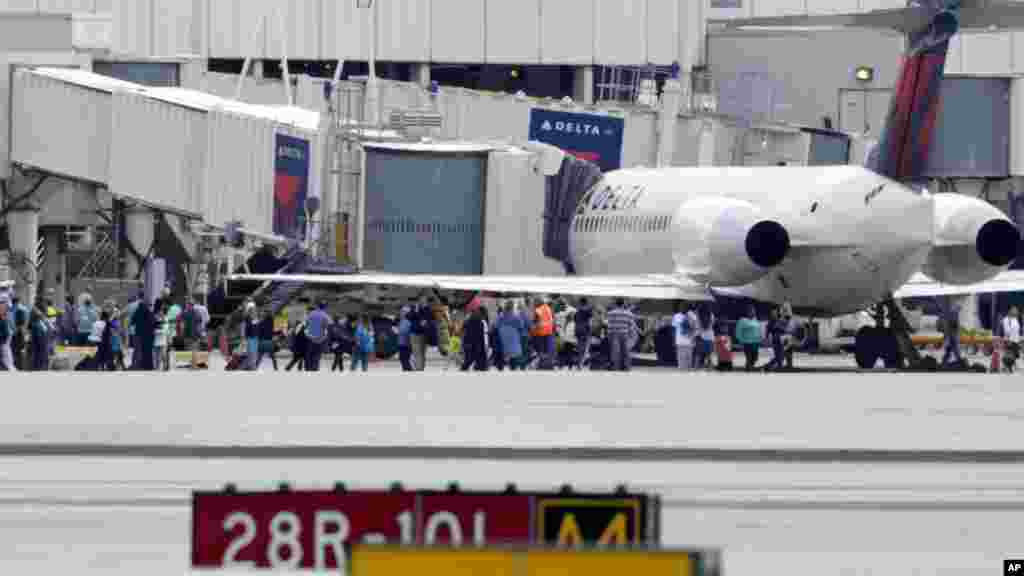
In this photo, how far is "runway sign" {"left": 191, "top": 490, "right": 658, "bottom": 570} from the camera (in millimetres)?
10445

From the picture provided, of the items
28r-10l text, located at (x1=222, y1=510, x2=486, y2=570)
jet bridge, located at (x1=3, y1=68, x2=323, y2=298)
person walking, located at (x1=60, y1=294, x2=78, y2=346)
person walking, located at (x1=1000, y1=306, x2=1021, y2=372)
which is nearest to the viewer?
28r-10l text, located at (x1=222, y1=510, x2=486, y2=570)

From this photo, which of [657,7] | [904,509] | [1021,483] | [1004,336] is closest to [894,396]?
[1021,483]

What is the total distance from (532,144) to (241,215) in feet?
21.8

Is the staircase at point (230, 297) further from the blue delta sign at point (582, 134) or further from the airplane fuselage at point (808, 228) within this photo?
the blue delta sign at point (582, 134)

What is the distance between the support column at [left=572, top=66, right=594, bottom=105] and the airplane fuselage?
30423 millimetres

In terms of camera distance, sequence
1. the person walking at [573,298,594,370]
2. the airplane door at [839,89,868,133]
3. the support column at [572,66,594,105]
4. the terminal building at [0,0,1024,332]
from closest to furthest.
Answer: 1. the person walking at [573,298,594,370]
2. the terminal building at [0,0,1024,332]
3. the airplane door at [839,89,868,133]
4. the support column at [572,66,594,105]

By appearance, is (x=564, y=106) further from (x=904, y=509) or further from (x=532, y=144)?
(x=904, y=509)

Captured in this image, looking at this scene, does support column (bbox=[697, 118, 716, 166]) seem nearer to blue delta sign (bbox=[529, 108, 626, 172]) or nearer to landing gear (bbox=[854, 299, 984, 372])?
blue delta sign (bbox=[529, 108, 626, 172])

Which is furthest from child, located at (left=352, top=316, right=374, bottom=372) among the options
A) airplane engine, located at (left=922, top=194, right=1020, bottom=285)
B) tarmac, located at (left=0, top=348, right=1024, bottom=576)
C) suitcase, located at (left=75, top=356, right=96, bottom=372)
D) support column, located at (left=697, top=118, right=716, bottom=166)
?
support column, located at (left=697, top=118, right=716, bottom=166)

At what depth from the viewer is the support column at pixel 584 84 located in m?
82.4

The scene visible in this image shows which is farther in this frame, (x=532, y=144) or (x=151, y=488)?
(x=532, y=144)

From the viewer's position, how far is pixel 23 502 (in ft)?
60.5

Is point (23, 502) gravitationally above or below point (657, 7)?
below

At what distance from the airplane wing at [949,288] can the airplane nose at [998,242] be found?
2.61 metres
